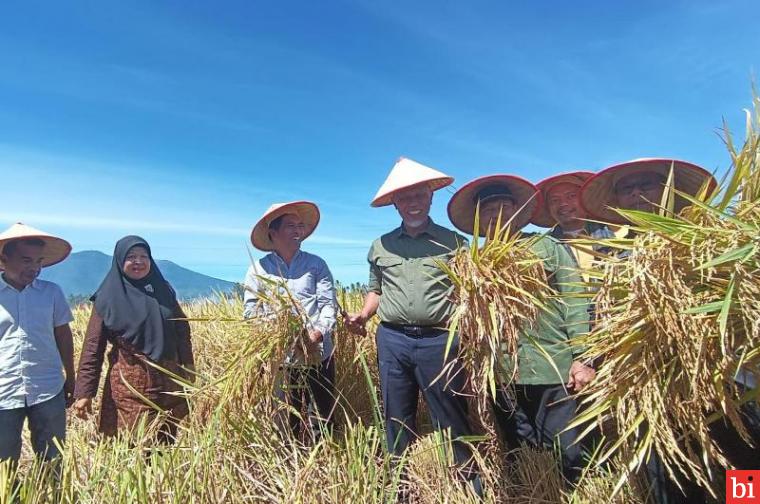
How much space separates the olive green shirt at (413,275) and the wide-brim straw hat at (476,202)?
199 millimetres

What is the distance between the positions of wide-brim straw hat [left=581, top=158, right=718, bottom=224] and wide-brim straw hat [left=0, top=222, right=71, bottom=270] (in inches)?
128

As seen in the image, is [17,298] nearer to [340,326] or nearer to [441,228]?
[340,326]

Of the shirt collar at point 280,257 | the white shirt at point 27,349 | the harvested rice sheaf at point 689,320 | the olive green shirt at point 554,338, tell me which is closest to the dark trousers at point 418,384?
the olive green shirt at point 554,338

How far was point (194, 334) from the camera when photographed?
532cm

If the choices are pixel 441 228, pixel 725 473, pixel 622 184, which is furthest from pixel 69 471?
pixel 622 184

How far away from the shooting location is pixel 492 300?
5.61 ft

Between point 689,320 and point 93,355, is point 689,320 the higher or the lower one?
the higher one

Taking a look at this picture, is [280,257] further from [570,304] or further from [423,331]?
[570,304]

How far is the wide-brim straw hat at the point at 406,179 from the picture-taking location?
2.51 m

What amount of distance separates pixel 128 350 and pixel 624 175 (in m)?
2.93

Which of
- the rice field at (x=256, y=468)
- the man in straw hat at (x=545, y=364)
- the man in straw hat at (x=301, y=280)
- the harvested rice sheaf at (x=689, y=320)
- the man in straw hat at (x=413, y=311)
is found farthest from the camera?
the man in straw hat at (x=301, y=280)

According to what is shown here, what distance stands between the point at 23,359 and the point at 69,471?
51.0 inches

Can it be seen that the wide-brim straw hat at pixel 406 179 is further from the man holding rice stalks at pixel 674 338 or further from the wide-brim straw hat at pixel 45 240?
the wide-brim straw hat at pixel 45 240

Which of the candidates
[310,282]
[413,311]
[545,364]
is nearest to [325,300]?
[310,282]
